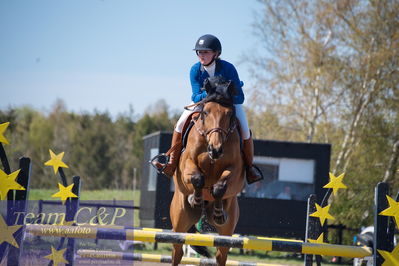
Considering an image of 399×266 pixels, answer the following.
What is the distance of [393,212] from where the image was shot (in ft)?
18.4

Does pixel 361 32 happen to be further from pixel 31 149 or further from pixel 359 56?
pixel 31 149

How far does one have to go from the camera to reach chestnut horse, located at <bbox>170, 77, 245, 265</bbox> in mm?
5680

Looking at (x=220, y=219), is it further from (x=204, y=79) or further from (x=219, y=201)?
(x=204, y=79)

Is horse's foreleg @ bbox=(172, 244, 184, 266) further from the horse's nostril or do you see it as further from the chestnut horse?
the horse's nostril

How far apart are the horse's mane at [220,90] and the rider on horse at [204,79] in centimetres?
10

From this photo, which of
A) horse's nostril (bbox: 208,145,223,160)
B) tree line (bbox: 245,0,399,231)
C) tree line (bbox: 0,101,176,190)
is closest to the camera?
horse's nostril (bbox: 208,145,223,160)

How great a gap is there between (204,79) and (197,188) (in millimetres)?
1259

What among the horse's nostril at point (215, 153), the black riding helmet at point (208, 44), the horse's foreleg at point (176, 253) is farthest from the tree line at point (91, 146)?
the horse's nostril at point (215, 153)

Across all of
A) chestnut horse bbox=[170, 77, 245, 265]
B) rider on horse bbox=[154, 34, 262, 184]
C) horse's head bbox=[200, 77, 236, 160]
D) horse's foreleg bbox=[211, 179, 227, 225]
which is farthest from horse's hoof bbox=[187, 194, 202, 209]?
horse's head bbox=[200, 77, 236, 160]

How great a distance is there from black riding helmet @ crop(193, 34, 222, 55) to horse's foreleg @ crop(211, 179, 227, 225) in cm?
141

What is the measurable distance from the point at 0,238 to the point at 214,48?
2.82m

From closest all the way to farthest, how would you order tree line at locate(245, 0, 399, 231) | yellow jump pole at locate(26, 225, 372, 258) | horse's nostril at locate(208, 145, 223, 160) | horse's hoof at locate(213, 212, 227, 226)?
1. yellow jump pole at locate(26, 225, 372, 258)
2. horse's nostril at locate(208, 145, 223, 160)
3. horse's hoof at locate(213, 212, 227, 226)
4. tree line at locate(245, 0, 399, 231)

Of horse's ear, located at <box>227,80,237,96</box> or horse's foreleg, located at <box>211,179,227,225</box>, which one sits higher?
horse's ear, located at <box>227,80,237,96</box>

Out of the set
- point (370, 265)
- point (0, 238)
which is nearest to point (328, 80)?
point (370, 265)
